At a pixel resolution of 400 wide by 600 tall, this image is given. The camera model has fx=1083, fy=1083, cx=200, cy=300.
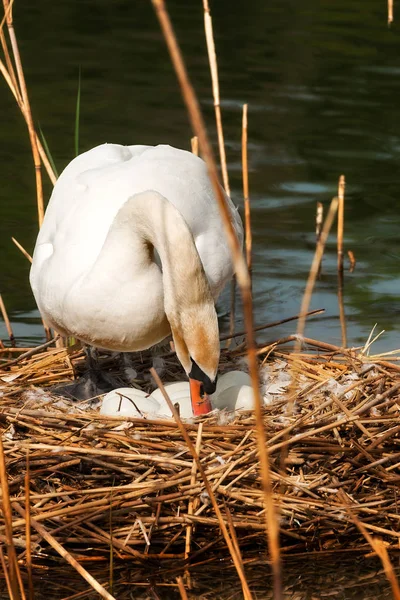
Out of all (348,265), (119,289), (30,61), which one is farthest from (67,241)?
(30,61)

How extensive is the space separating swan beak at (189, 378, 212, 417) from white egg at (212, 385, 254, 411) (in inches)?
9.1

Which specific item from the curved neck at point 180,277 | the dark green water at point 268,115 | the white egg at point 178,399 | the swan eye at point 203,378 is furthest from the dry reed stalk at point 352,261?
the swan eye at point 203,378

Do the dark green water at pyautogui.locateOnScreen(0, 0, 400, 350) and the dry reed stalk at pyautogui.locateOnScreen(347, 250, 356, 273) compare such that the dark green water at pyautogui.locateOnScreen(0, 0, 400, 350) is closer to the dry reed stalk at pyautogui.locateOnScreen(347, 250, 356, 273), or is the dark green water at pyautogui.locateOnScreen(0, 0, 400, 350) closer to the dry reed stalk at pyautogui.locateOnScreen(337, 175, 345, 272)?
the dry reed stalk at pyautogui.locateOnScreen(347, 250, 356, 273)

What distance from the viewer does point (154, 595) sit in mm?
3660

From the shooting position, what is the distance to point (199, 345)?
406 cm

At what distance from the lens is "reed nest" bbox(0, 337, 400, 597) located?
3811mm

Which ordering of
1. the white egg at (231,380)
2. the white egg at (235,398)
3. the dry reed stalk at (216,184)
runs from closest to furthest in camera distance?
the dry reed stalk at (216,184)
the white egg at (235,398)
the white egg at (231,380)

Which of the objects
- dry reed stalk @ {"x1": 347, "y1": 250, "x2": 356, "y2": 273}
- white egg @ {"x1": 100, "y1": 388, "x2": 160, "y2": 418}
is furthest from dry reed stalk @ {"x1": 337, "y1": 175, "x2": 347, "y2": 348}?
white egg @ {"x1": 100, "y1": 388, "x2": 160, "y2": 418}

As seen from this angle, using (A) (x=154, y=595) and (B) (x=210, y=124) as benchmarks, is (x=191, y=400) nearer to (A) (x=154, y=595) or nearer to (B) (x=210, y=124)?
(A) (x=154, y=595)

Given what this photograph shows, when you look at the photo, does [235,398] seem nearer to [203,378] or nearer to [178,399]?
[178,399]

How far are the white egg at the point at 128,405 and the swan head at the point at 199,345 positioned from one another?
0.77 ft

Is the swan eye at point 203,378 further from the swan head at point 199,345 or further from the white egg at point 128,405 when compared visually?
the white egg at point 128,405

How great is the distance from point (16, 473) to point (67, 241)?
1138 millimetres

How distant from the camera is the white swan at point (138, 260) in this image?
406 cm
